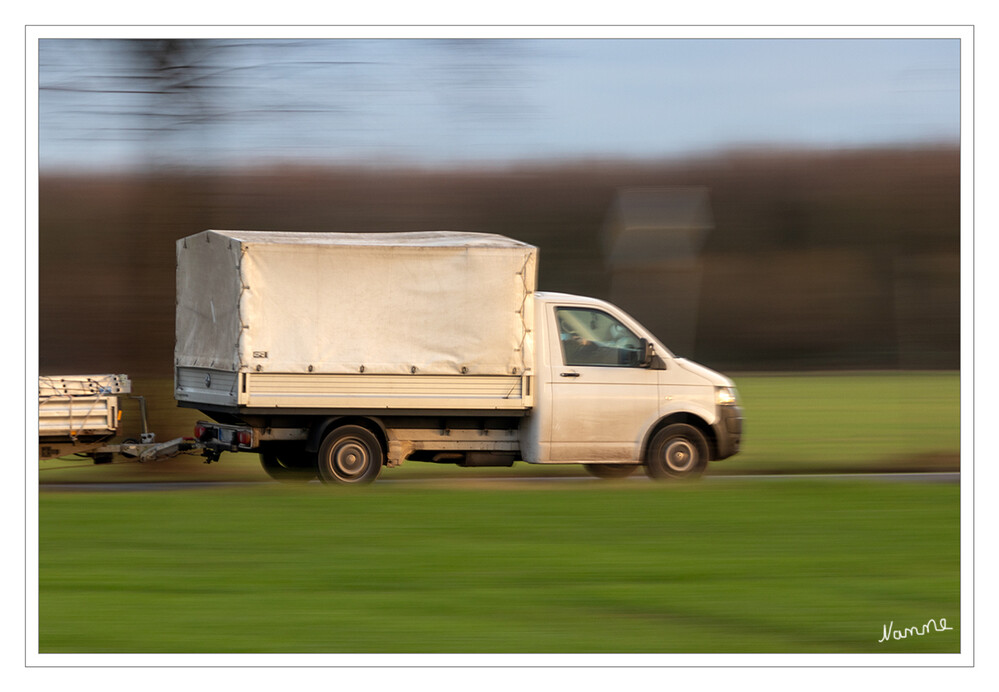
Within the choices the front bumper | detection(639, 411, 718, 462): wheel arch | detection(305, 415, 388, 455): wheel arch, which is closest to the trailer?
detection(305, 415, 388, 455): wheel arch

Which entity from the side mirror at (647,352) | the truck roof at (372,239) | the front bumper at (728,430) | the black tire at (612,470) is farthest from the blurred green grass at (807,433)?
the truck roof at (372,239)

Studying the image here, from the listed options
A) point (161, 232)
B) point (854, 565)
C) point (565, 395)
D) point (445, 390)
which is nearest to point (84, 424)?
point (161, 232)

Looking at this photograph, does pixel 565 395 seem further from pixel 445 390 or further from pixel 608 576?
pixel 608 576

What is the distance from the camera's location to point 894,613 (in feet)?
20.6

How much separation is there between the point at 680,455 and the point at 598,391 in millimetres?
958

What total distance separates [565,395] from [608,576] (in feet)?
13.1

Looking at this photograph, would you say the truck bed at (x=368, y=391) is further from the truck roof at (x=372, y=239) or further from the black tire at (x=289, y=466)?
the truck roof at (x=372, y=239)

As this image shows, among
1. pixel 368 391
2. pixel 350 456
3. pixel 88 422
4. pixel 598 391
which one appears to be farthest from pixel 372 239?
pixel 88 422

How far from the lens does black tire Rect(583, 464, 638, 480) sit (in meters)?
11.9

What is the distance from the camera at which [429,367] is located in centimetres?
1090

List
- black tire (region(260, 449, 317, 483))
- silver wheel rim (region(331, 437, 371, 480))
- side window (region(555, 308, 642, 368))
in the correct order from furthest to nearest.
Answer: black tire (region(260, 449, 317, 483))
side window (region(555, 308, 642, 368))
silver wheel rim (region(331, 437, 371, 480))

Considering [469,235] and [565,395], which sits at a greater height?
[469,235]

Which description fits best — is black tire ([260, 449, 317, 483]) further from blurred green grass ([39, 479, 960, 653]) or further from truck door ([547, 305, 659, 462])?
truck door ([547, 305, 659, 462])

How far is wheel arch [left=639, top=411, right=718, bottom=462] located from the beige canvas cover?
1272 millimetres
